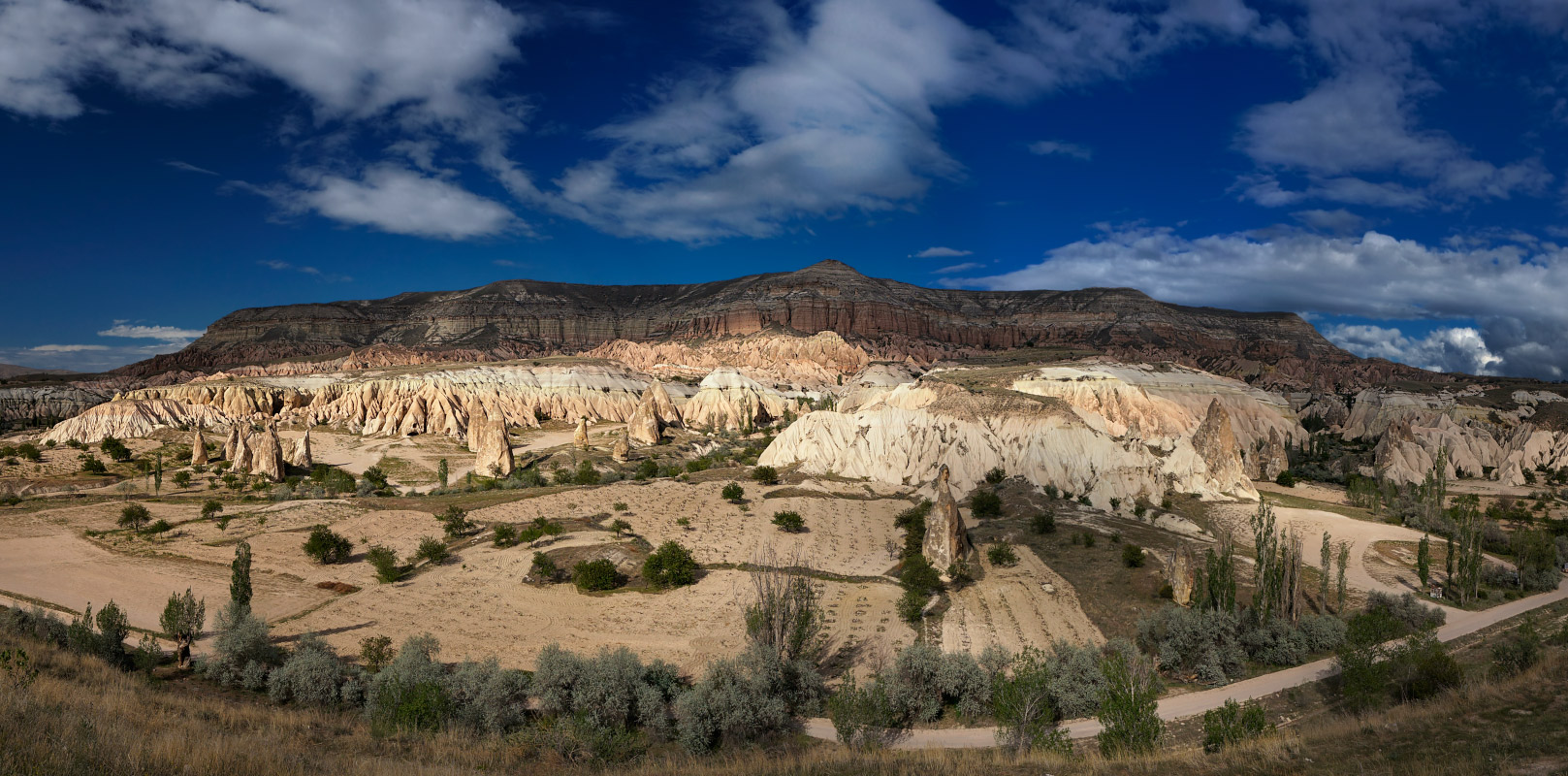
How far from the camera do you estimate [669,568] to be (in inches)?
907

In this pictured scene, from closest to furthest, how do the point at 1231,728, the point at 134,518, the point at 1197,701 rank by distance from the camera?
the point at 1231,728 < the point at 1197,701 < the point at 134,518

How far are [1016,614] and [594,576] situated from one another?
43.5 feet

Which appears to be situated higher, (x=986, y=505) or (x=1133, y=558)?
(x=986, y=505)

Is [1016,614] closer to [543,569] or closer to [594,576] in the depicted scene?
[594,576]

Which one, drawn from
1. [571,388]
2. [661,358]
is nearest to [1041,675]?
[571,388]

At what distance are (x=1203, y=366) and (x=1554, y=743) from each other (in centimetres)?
11626

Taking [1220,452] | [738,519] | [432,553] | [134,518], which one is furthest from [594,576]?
[1220,452]

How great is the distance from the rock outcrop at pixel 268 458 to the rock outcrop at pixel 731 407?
118ft

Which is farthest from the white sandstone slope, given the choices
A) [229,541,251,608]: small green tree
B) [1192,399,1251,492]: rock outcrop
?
[229,541,251,608]: small green tree

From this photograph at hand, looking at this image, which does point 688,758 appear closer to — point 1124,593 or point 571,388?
point 1124,593

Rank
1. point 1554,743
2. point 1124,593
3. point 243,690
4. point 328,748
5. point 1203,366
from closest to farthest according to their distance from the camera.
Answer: point 1554,743 → point 328,748 → point 243,690 → point 1124,593 → point 1203,366

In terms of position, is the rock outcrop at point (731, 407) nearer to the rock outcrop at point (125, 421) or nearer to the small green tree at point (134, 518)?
the rock outcrop at point (125, 421)

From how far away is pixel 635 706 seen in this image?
586 inches

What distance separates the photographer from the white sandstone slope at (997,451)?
37.1 m
